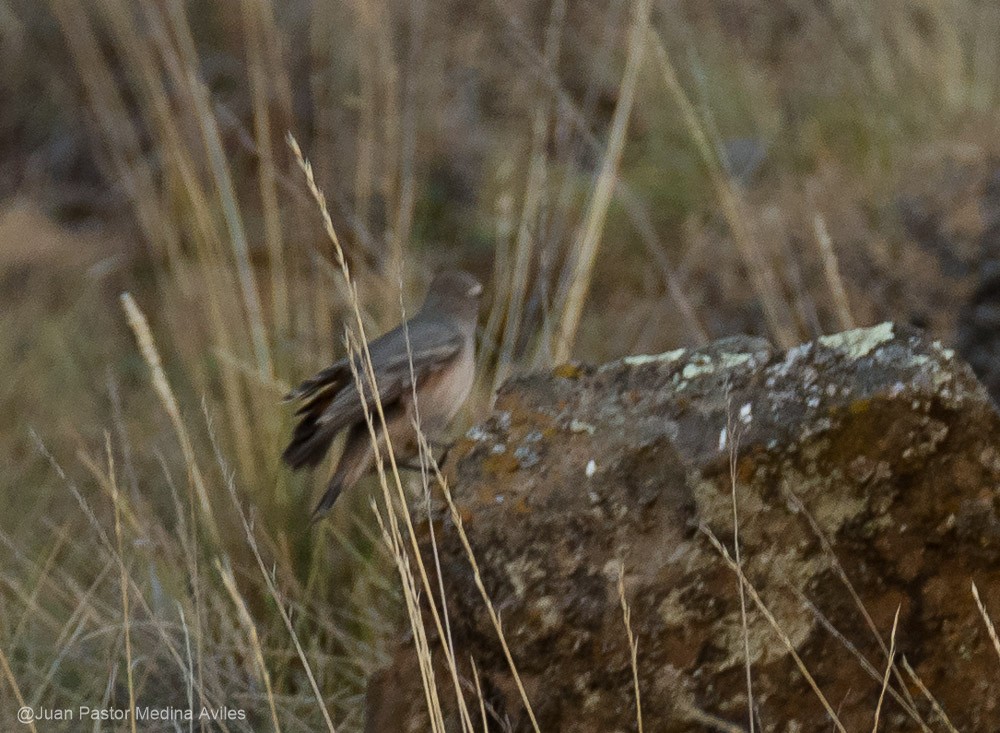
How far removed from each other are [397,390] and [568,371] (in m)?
0.87

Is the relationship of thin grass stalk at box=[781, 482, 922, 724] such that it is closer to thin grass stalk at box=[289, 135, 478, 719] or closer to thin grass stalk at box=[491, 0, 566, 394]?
thin grass stalk at box=[289, 135, 478, 719]

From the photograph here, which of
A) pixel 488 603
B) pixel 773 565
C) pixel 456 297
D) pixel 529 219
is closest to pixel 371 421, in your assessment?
pixel 488 603

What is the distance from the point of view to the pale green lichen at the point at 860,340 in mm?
2170

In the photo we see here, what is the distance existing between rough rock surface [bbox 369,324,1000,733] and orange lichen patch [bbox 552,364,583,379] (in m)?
0.23

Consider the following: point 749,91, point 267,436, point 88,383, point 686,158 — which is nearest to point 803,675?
point 267,436

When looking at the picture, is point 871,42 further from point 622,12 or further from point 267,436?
point 267,436

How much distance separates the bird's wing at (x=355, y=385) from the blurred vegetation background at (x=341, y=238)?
168mm

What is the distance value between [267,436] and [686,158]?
2.75m

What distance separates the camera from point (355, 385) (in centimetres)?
293

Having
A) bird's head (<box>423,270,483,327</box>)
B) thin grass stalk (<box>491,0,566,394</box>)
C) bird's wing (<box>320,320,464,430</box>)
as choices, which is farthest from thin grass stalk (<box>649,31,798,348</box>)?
bird's wing (<box>320,320,464,430</box>)

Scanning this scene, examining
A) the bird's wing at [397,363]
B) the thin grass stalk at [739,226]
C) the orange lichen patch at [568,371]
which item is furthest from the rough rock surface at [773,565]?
the thin grass stalk at [739,226]

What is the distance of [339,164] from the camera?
6.38m

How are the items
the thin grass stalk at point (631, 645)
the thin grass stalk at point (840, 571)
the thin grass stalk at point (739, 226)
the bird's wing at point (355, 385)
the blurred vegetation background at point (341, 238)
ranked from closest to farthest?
the thin grass stalk at point (631, 645)
the thin grass stalk at point (840, 571)
the bird's wing at point (355, 385)
the blurred vegetation background at point (341, 238)
the thin grass stalk at point (739, 226)

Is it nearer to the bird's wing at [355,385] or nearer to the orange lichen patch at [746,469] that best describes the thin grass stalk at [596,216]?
the bird's wing at [355,385]
